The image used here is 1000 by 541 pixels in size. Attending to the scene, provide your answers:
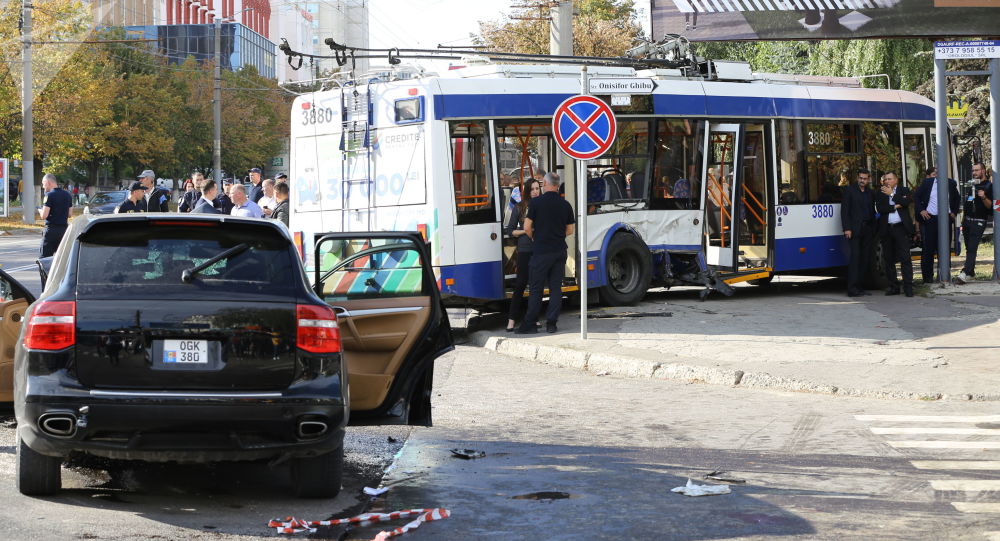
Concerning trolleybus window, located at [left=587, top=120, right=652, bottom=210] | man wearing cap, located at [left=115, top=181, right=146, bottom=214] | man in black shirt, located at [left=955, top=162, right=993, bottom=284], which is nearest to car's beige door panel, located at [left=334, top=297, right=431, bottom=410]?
man wearing cap, located at [left=115, top=181, right=146, bottom=214]

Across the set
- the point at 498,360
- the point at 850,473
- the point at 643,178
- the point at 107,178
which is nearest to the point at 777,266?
the point at 643,178

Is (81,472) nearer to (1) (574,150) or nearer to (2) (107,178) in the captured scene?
(1) (574,150)

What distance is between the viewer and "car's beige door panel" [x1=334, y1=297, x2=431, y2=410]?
7.75 m

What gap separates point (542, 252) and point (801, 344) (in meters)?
3.09

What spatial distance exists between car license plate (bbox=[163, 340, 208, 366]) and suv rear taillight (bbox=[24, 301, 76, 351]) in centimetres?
44

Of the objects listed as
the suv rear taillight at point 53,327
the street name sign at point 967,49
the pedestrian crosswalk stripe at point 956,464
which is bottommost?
the pedestrian crosswalk stripe at point 956,464

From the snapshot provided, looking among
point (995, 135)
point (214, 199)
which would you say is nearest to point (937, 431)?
point (214, 199)

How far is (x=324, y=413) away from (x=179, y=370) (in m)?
0.74

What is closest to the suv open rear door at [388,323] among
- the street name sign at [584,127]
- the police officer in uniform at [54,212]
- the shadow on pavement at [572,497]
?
the shadow on pavement at [572,497]

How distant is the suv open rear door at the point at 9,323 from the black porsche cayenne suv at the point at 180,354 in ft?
5.11

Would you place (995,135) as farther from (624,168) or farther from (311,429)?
(311,429)

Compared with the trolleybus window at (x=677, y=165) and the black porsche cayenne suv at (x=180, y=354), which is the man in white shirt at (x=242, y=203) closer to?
the trolleybus window at (x=677, y=165)

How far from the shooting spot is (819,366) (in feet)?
38.0

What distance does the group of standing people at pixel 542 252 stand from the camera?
13914 mm
